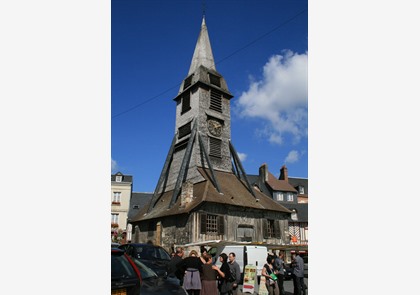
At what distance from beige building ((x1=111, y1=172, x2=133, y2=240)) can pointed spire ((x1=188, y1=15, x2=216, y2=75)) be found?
1325cm

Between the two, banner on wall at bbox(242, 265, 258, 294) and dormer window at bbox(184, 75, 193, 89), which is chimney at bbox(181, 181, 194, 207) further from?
banner on wall at bbox(242, 265, 258, 294)

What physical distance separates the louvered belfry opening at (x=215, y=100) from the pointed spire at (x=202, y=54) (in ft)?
7.98

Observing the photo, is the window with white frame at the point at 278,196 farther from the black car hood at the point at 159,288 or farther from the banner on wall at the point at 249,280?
the black car hood at the point at 159,288

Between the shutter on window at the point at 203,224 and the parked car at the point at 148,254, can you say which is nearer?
the parked car at the point at 148,254

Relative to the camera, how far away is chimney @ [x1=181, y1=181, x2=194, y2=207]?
17.8 meters

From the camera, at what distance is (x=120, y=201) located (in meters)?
30.2

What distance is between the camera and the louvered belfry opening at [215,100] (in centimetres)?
2308

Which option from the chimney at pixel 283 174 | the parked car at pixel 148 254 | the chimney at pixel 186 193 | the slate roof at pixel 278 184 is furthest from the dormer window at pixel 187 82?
the chimney at pixel 283 174

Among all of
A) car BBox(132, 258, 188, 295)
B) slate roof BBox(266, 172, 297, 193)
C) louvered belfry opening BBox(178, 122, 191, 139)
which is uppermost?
louvered belfry opening BBox(178, 122, 191, 139)

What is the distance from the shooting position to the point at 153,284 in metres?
5.29

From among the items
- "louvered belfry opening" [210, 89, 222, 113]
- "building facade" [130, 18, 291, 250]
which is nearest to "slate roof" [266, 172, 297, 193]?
"building facade" [130, 18, 291, 250]
